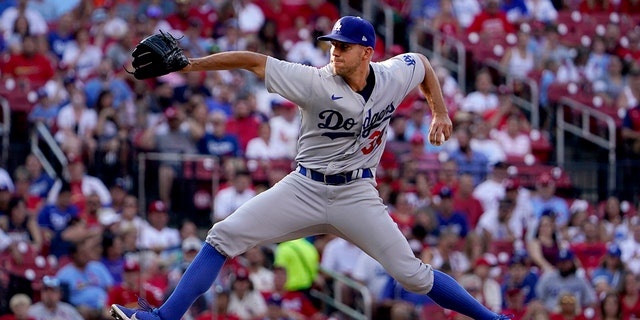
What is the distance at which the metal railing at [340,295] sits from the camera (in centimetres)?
1249

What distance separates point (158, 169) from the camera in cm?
1355

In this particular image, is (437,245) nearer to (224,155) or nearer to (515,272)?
(515,272)

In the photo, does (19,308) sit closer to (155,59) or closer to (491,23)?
(155,59)

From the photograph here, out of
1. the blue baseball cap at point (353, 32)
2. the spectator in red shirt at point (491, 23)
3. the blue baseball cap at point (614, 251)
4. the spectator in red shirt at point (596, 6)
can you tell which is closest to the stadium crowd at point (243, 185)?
the blue baseball cap at point (614, 251)

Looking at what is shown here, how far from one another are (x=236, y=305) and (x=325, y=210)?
453 cm

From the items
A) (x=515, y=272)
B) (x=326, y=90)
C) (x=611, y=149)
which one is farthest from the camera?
(x=611, y=149)

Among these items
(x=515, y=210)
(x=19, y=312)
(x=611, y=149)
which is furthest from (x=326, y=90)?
(x=611, y=149)

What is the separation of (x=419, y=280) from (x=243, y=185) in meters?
5.70

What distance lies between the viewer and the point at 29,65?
49.5 ft

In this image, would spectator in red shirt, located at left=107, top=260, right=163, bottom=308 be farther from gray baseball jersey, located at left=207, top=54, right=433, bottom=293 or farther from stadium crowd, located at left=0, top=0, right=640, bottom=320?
gray baseball jersey, located at left=207, top=54, right=433, bottom=293

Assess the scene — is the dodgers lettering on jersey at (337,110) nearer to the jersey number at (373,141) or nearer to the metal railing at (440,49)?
the jersey number at (373,141)

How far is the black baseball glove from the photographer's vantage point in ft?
23.8

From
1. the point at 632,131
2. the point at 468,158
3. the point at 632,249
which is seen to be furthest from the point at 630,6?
the point at 632,249

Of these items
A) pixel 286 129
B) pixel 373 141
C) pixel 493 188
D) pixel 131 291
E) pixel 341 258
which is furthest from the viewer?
pixel 286 129
